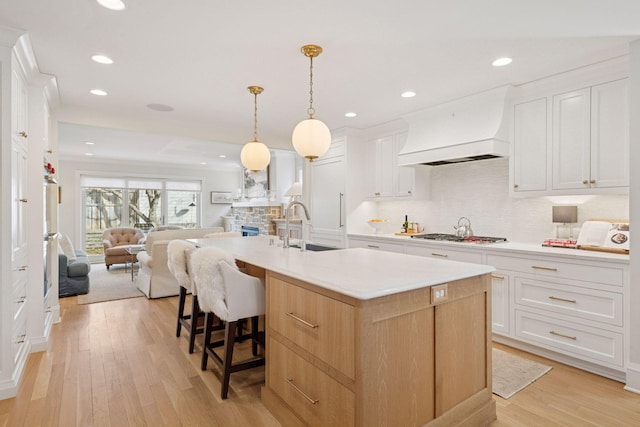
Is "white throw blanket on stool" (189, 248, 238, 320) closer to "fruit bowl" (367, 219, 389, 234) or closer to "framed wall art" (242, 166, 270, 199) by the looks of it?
"fruit bowl" (367, 219, 389, 234)

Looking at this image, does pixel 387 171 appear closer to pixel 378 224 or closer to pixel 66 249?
pixel 378 224

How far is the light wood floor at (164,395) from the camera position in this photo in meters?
2.04

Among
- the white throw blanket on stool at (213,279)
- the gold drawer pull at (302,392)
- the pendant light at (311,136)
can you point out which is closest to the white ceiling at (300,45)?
the pendant light at (311,136)

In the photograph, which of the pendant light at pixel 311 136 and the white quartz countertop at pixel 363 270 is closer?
the white quartz countertop at pixel 363 270

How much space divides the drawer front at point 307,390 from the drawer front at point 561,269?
86.2 inches

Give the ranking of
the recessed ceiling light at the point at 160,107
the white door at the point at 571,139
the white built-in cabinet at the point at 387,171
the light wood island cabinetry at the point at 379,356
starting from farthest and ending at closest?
the white built-in cabinet at the point at 387,171, the recessed ceiling light at the point at 160,107, the white door at the point at 571,139, the light wood island cabinetry at the point at 379,356

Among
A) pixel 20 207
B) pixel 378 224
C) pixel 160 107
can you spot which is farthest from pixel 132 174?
pixel 378 224

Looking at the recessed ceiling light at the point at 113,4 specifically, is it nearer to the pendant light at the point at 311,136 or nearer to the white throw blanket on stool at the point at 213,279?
the pendant light at the point at 311,136

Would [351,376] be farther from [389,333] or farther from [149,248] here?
[149,248]

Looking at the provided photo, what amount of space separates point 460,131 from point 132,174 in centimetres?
787

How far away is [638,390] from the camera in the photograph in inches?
91.8

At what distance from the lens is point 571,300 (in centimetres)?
268

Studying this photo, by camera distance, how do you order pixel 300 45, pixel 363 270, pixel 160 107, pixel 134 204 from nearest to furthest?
pixel 363 270 < pixel 300 45 < pixel 160 107 < pixel 134 204

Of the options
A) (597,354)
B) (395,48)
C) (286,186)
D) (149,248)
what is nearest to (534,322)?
(597,354)
